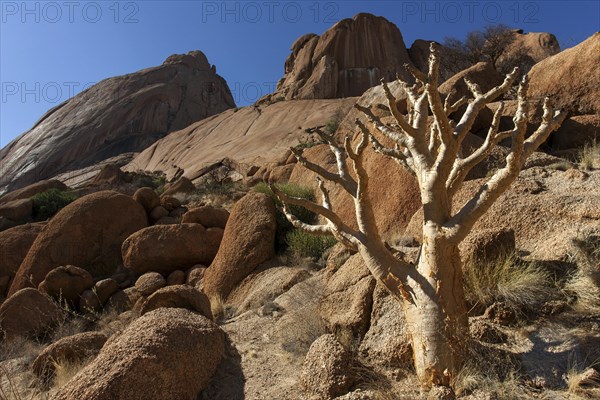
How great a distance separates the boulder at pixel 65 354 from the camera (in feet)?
20.0

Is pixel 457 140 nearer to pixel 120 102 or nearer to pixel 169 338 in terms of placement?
pixel 169 338

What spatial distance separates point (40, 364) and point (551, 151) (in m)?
→ 9.22

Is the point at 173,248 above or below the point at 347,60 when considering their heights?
below

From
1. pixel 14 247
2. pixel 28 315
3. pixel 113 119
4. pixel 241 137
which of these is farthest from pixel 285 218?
pixel 113 119

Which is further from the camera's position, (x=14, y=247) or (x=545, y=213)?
(x=14, y=247)

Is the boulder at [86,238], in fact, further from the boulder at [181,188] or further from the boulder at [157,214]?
the boulder at [181,188]

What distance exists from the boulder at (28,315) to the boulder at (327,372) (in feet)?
21.6

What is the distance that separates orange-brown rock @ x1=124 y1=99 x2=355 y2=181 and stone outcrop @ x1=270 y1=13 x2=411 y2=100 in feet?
16.9

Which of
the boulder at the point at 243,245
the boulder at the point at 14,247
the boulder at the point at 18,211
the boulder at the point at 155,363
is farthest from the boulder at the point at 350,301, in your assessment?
the boulder at the point at 18,211

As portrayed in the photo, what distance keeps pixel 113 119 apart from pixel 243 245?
43.8 metres

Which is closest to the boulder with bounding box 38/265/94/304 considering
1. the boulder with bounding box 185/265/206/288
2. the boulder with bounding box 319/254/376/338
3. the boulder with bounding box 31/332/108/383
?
the boulder with bounding box 185/265/206/288

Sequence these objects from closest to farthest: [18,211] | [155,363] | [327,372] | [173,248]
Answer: [327,372]
[155,363]
[173,248]
[18,211]

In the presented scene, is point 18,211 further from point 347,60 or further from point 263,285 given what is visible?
point 347,60

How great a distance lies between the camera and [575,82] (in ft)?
32.4
